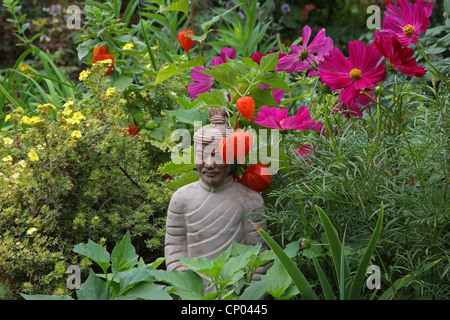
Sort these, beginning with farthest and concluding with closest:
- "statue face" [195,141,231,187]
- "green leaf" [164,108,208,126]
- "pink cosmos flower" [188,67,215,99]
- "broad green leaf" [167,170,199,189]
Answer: "green leaf" [164,108,208,126] → "broad green leaf" [167,170,199,189] → "pink cosmos flower" [188,67,215,99] → "statue face" [195,141,231,187]

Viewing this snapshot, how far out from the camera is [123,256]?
4.88 ft

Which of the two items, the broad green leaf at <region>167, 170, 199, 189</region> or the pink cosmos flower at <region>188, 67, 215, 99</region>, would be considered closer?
the pink cosmos flower at <region>188, 67, 215, 99</region>

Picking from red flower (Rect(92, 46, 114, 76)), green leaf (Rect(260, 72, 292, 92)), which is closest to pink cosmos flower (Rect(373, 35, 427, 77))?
green leaf (Rect(260, 72, 292, 92))

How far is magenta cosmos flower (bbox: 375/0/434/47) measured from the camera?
56.9 inches

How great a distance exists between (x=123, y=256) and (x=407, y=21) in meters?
1.06

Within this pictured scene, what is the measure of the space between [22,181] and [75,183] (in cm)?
20

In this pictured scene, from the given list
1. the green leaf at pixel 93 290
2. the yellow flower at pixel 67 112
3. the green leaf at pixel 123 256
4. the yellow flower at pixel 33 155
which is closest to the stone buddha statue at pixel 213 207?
the green leaf at pixel 123 256

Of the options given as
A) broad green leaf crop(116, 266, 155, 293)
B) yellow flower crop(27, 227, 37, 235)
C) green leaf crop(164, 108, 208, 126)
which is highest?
green leaf crop(164, 108, 208, 126)

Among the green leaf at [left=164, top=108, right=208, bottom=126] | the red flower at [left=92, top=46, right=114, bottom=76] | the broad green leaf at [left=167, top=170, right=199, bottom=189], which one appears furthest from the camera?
the red flower at [left=92, top=46, right=114, bottom=76]

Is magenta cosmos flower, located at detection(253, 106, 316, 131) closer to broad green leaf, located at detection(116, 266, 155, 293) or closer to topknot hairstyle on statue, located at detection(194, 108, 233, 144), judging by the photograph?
topknot hairstyle on statue, located at detection(194, 108, 233, 144)

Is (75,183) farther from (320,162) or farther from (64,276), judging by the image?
(320,162)

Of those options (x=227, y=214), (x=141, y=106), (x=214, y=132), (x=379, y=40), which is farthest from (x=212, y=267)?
(x=141, y=106)

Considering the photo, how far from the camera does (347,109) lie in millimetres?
1617

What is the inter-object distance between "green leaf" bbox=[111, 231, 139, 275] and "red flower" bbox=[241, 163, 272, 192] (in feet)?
1.46
